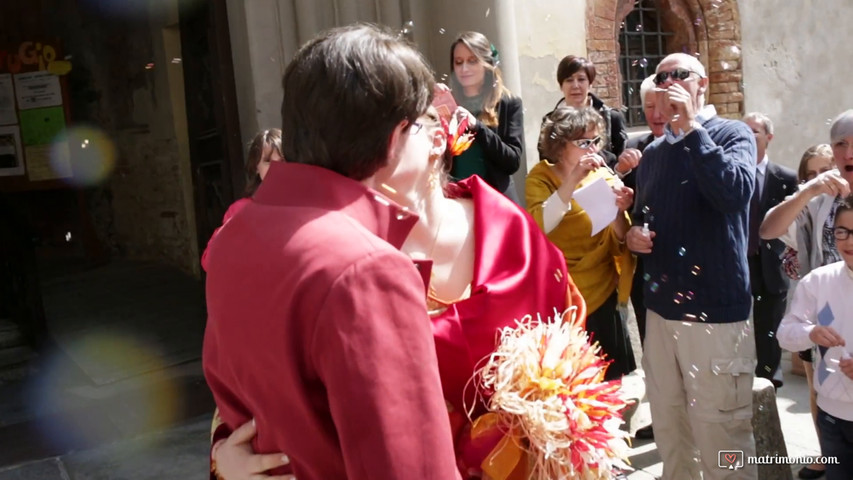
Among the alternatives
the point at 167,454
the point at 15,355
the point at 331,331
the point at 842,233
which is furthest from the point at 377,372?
the point at 15,355

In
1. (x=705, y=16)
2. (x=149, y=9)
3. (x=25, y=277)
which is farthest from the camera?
(x=149, y=9)

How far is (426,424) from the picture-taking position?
1219 mm

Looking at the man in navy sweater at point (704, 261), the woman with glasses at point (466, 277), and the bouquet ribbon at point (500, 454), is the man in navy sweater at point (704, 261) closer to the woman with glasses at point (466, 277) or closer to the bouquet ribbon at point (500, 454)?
the woman with glasses at point (466, 277)

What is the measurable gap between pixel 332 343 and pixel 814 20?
9230mm

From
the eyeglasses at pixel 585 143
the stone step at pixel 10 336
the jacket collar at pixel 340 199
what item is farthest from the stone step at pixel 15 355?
the jacket collar at pixel 340 199

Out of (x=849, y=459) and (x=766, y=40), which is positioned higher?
(x=766, y=40)

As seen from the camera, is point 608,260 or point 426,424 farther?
point 608,260

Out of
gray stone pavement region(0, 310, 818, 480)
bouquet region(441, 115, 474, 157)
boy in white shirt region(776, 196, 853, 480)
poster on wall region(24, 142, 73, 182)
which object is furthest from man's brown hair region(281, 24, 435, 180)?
poster on wall region(24, 142, 73, 182)

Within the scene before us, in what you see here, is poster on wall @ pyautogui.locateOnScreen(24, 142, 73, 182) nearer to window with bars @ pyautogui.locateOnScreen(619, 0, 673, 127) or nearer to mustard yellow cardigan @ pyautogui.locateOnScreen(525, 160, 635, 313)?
window with bars @ pyautogui.locateOnScreen(619, 0, 673, 127)

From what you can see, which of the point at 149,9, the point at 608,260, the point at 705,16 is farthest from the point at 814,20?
the point at 149,9

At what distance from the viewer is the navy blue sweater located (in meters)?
3.40

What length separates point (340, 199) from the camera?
1.32 meters

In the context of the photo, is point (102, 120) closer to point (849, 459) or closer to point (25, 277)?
point (25, 277)

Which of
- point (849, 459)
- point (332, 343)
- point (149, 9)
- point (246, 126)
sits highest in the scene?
point (149, 9)
